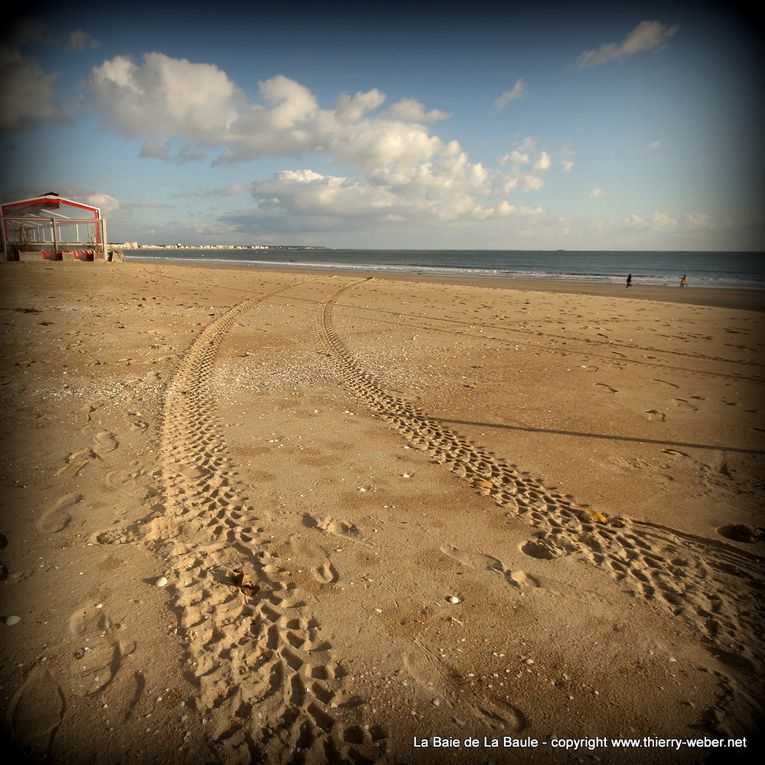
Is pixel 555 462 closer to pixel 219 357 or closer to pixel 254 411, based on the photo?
pixel 254 411

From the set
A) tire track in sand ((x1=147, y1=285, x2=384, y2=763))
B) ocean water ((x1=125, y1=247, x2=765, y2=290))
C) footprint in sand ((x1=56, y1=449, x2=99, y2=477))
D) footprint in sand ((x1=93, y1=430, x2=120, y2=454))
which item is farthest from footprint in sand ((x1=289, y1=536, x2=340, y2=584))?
ocean water ((x1=125, y1=247, x2=765, y2=290))

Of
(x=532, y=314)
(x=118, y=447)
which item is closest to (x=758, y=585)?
(x=118, y=447)

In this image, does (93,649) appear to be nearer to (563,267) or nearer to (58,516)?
(58,516)

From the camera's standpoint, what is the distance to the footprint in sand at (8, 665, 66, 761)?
2.11 meters

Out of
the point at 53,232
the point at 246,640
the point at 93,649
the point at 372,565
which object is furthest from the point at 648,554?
the point at 53,232

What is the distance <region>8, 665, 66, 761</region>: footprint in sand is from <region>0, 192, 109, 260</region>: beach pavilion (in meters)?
27.9

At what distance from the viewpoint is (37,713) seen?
2238 millimetres

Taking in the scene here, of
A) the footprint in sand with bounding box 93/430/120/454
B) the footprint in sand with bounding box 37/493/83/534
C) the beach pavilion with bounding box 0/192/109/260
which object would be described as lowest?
the footprint in sand with bounding box 37/493/83/534

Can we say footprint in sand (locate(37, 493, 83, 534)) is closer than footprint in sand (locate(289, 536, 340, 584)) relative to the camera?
No

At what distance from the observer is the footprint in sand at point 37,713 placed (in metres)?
2.11

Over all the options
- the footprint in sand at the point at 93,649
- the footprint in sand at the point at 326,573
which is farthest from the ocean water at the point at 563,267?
the footprint in sand at the point at 93,649

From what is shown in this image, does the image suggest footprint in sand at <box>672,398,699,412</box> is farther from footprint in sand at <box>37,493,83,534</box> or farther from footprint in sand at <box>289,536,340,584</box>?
footprint in sand at <box>37,493,83,534</box>

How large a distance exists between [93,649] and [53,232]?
3155cm

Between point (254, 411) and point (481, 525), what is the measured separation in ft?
12.6
